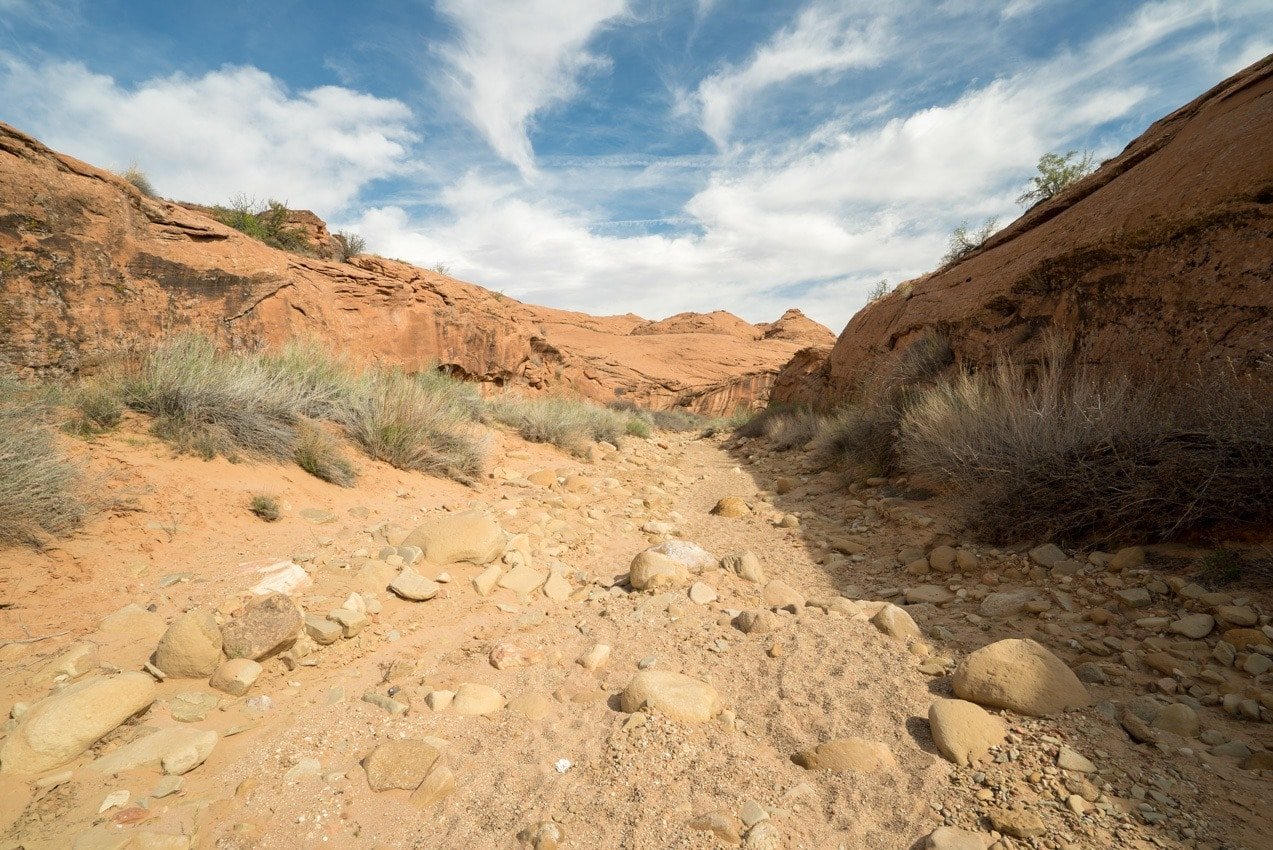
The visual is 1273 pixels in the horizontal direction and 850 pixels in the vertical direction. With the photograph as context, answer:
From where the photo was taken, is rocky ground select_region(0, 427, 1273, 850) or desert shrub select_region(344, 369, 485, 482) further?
desert shrub select_region(344, 369, 485, 482)

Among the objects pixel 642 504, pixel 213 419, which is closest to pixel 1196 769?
pixel 642 504

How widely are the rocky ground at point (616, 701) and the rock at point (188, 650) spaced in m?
0.02

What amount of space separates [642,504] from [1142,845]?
429 centimetres

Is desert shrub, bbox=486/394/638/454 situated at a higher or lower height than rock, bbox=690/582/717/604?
higher

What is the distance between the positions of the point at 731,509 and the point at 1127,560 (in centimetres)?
300

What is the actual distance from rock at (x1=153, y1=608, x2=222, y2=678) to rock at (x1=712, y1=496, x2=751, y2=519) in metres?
4.08

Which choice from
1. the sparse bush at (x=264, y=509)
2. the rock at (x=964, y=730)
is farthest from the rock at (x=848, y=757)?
the sparse bush at (x=264, y=509)

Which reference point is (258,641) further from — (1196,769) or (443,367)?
(443,367)

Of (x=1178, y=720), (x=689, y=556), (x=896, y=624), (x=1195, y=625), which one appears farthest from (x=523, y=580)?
(x=1195, y=625)

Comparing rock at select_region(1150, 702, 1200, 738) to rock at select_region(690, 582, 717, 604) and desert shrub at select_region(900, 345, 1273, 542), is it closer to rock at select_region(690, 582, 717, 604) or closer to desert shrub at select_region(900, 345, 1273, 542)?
desert shrub at select_region(900, 345, 1273, 542)

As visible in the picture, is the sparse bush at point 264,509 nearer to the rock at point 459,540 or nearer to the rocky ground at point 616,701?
the rocky ground at point 616,701

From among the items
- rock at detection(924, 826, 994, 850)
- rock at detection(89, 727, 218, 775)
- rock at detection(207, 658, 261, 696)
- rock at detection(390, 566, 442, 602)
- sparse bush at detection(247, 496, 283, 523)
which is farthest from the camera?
sparse bush at detection(247, 496, 283, 523)

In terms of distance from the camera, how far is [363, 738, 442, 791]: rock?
1699 mm

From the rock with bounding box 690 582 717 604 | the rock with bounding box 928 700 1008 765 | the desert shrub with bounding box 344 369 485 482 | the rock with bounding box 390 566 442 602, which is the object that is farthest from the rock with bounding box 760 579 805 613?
the desert shrub with bounding box 344 369 485 482
